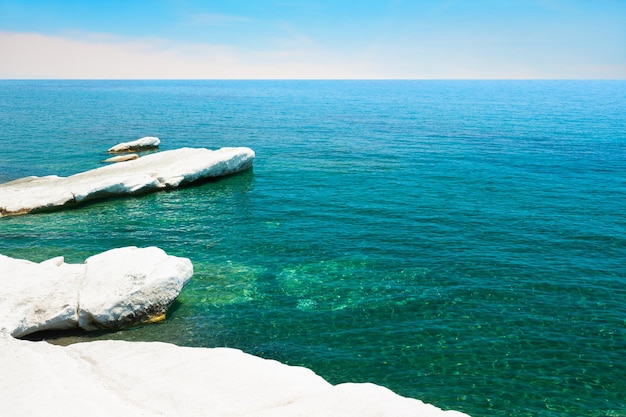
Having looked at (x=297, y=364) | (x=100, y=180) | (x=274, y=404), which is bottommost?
(x=297, y=364)

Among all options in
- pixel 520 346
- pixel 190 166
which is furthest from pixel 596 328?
pixel 190 166

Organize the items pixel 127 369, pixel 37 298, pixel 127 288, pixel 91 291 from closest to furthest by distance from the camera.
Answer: pixel 127 369
pixel 37 298
pixel 91 291
pixel 127 288

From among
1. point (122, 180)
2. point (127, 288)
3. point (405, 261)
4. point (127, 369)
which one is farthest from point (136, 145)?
point (127, 369)

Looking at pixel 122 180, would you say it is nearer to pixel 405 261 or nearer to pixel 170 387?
pixel 405 261

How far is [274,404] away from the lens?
15.6 metres

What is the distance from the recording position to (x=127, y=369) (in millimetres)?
18031

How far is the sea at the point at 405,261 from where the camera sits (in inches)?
819

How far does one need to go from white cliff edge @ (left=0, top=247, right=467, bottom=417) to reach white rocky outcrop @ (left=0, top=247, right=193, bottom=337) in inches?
1.9

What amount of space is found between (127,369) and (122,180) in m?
32.3

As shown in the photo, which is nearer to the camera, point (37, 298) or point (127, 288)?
point (37, 298)

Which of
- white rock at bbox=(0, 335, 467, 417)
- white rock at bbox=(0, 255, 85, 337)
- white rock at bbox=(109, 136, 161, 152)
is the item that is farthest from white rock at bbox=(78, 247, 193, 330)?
white rock at bbox=(109, 136, 161, 152)

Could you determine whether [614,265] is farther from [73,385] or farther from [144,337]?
[73,385]

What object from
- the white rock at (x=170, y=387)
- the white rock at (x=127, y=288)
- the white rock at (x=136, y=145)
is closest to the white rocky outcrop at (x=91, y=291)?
the white rock at (x=127, y=288)

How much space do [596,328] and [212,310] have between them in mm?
20439
